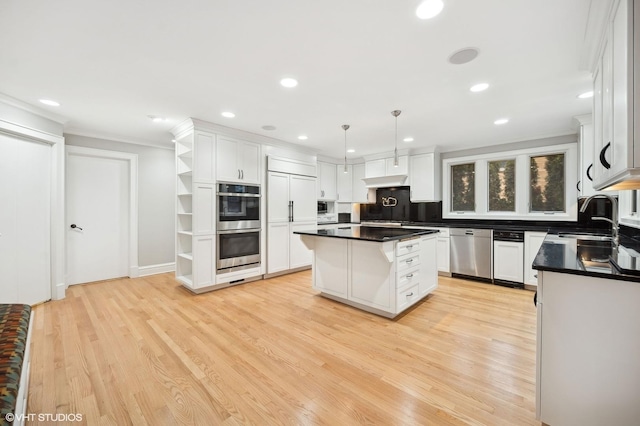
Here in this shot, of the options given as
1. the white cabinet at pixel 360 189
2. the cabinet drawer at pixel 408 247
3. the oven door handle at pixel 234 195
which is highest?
the white cabinet at pixel 360 189

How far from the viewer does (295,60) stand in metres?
2.19

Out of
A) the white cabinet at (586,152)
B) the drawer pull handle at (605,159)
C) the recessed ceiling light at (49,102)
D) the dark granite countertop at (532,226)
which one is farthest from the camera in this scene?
the dark granite countertop at (532,226)

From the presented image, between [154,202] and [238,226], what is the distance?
6.33 feet

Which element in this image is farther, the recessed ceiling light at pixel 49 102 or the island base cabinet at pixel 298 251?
the island base cabinet at pixel 298 251

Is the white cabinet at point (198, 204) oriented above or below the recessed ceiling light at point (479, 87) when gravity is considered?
below

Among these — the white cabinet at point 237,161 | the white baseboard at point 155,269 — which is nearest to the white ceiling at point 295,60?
the white cabinet at point 237,161

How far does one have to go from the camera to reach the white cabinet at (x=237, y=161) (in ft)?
13.1

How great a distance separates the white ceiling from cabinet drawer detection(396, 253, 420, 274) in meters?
1.79

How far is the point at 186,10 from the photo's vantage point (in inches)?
64.2

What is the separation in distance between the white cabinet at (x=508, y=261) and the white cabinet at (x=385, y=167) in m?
2.15

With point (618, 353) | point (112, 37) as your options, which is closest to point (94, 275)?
point (112, 37)

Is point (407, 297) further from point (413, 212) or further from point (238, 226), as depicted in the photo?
point (413, 212)

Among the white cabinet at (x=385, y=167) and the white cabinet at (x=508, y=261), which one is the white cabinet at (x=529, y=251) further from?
the white cabinet at (x=385, y=167)

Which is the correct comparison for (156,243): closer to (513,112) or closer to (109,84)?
(109,84)
